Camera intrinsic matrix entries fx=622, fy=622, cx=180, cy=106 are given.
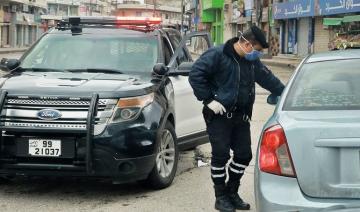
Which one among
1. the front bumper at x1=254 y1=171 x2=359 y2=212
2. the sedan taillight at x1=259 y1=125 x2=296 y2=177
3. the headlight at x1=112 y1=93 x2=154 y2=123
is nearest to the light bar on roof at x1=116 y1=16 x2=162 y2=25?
the headlight at x1=112 y1=93 x2=154 y2=123

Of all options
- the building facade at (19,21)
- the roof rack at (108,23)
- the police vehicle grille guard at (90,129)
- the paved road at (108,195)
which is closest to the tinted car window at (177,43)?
the roof rack at (108,23)

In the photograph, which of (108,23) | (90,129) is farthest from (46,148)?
(108,23)

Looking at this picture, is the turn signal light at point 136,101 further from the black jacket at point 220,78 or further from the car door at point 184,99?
the car door at point 184,99

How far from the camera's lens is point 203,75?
5.14 metres

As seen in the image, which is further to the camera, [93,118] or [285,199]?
[93,118]

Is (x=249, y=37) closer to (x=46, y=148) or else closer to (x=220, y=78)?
(x=220, y=78)

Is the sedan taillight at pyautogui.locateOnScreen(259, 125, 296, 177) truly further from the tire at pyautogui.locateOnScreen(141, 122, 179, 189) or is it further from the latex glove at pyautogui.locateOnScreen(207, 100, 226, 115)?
the tire at pyautogui.locateOnScreen(141, 122, 179, 189)

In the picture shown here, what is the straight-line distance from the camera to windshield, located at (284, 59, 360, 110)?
395 cm

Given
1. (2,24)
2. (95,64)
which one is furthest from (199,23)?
(95,64)

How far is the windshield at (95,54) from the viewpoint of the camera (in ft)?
22.0

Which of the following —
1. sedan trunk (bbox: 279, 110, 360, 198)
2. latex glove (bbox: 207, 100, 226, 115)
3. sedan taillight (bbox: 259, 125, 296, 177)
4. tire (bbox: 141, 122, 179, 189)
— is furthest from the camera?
tire (bbox: 141, 122, 179, 189)

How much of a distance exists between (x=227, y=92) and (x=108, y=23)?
264 centimetres

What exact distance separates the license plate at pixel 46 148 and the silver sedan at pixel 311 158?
7.20 ft

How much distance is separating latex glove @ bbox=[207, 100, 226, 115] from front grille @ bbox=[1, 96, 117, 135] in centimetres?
95
